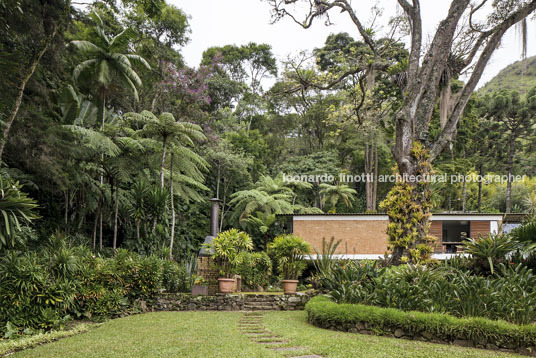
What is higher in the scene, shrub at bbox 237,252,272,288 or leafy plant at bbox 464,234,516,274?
leafy plant at bbox 464,234,516,274

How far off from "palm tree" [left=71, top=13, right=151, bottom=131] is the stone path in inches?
374

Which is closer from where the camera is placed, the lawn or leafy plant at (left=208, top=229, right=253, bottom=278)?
the lawn

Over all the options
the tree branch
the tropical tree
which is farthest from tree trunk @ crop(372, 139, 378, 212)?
the tropical tree

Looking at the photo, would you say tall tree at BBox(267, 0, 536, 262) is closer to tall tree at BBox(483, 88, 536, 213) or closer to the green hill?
tall tree at BBox(483, 88, 536, 213)

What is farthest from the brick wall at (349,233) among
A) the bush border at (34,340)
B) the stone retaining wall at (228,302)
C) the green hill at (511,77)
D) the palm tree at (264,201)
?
the green hill at (511,77)

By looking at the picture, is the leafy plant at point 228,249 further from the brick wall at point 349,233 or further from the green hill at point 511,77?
the green hill at point 511,77

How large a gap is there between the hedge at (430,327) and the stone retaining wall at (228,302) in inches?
121

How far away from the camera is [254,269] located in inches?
416

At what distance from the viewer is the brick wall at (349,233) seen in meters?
13.9

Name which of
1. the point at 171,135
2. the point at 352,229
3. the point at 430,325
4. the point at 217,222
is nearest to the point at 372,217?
the point at 352,229

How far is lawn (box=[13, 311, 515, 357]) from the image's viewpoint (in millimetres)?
4367

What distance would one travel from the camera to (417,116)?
8375 millimetres

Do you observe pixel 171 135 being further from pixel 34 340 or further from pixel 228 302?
pixel 34 340

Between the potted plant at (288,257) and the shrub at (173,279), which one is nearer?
the shrub at (173,279)
